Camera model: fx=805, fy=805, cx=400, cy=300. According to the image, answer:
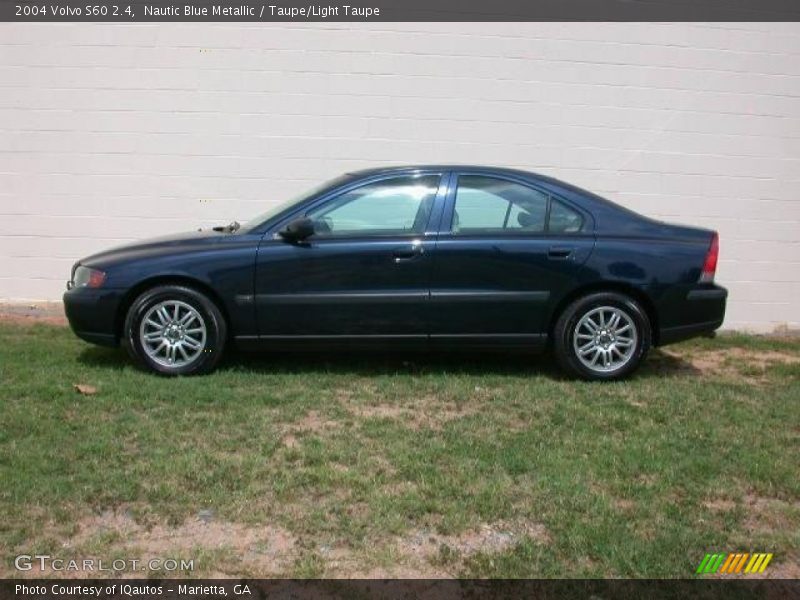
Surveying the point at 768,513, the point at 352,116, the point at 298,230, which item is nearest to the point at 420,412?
the point at 298,230

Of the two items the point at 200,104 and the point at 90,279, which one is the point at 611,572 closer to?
the point at 90,279

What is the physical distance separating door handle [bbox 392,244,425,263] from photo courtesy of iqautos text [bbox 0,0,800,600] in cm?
1

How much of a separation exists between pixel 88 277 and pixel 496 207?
A: 9.77 feet

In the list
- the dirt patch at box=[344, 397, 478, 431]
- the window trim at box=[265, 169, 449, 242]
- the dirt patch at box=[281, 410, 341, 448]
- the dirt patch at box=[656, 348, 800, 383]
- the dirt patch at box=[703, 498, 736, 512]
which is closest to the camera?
the dirt patch at box=[703, 498, 736, 512]

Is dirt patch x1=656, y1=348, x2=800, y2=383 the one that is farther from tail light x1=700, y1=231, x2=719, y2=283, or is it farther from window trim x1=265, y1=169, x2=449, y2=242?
window trim x1=265, y1=169, x2=449, y2=242

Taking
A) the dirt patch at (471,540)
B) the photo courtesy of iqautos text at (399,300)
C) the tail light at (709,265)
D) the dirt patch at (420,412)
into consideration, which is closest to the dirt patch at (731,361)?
the photo courtesy of iqautos text at (399,300)

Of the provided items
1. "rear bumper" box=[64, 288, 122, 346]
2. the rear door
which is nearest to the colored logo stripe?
the rear door

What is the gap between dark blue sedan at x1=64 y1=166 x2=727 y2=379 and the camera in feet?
18.5

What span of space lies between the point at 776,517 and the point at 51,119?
23.2 ft

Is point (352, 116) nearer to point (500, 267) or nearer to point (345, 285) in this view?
point (345, 285)

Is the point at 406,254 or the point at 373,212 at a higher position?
the point at 373,212

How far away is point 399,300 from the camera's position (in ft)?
18.6

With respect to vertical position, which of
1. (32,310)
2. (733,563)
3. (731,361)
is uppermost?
(32,310)

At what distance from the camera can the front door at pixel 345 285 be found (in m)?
5.63
